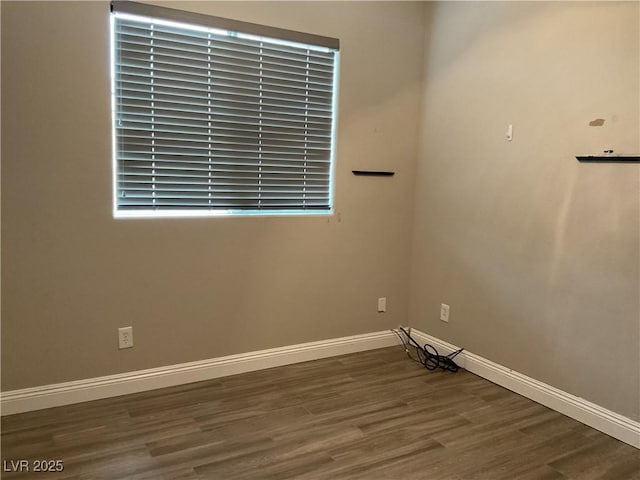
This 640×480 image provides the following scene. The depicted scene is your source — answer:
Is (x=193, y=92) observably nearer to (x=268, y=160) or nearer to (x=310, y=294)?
(x=268, y=160)

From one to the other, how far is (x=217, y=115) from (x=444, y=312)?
76.4 inches

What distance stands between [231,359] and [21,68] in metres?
1.87

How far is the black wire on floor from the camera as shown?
328 cm

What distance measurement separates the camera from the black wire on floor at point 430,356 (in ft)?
10.8

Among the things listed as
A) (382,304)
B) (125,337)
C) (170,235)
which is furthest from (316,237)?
(125,337)

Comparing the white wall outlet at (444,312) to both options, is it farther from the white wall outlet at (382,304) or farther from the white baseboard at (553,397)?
the white wall outlet at (382,304)

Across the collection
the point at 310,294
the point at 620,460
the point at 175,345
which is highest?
the point at 310,294

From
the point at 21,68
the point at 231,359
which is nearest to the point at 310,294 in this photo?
the point at 231,359

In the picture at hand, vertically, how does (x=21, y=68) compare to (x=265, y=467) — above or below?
above

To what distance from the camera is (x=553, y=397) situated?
2738 millimetres

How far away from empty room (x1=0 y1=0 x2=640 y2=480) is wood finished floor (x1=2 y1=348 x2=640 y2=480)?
0.05 ft

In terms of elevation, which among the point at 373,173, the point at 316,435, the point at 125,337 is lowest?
the point at 316,435

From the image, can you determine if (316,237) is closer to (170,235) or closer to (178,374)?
(170,235)

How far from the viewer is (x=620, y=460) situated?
2268mm
